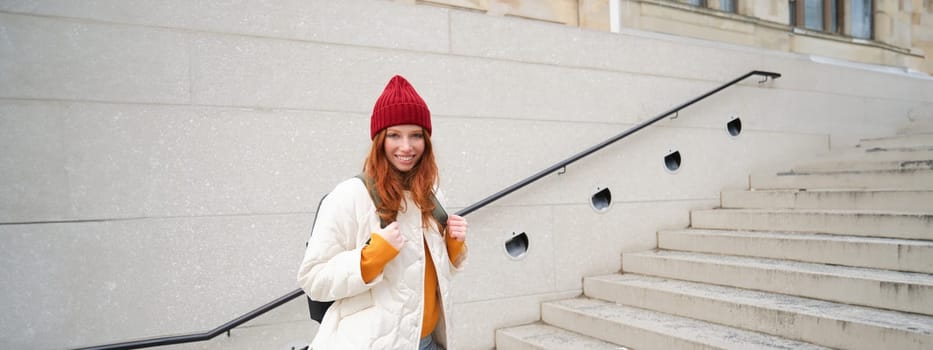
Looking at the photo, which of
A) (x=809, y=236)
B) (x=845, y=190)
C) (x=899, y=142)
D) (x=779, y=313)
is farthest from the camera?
(x=899, y=142)

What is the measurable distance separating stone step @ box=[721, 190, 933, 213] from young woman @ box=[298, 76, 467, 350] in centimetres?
402

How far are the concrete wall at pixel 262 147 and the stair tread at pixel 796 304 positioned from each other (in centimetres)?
61

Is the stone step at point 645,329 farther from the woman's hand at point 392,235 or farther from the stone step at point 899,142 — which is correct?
the stone step at point 899,142

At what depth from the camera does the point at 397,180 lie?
5.83ft

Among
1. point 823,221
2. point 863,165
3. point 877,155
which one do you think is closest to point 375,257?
point 823,221

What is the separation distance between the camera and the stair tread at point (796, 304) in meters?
2.95

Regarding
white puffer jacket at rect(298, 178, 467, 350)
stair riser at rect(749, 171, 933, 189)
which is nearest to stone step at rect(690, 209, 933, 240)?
stair riser at rect(749, 171, 933, 189)

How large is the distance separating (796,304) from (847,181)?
2.12 metres

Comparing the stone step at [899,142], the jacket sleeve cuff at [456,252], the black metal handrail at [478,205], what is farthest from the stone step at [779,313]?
the stone step at [899,142]

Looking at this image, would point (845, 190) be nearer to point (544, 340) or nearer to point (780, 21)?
point (780, 21)

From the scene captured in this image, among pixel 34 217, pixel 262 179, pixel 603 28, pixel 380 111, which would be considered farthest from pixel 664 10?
pixel 34 217

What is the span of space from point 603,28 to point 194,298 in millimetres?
3912

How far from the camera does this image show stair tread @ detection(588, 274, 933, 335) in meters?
2.95

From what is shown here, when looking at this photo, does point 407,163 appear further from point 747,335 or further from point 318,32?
point 747,335
